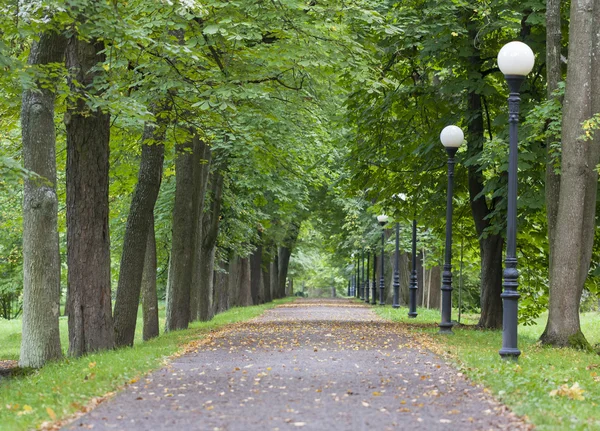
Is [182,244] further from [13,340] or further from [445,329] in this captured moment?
[13,340]

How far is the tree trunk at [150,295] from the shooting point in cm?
1983

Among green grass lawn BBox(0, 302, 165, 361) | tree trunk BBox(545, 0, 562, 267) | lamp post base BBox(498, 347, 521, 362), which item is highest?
tree trunk BBox(545, 0, 562, 267)

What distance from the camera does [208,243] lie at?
26875 mm

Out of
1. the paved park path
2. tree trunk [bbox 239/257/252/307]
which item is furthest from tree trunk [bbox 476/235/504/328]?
tree trunk [bbox 239/257/252/307]

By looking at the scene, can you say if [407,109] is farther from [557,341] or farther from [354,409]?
[354,409]

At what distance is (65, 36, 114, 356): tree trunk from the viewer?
14133mm

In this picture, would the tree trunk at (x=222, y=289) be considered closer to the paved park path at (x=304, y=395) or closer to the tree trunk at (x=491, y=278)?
the tree trunk at (x=491, y=278)

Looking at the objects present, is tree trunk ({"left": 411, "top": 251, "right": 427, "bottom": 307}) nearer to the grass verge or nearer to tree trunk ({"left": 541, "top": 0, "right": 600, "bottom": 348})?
tree trunk ({"left": 541, "top": 0, "right": 600, "bottom": 348})

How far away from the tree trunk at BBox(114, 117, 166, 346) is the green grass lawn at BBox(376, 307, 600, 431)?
220 inches

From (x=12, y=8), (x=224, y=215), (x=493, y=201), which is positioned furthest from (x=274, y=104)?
(x=224, y=215)

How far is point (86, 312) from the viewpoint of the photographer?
14383 millimetres

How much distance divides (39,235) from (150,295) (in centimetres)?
723

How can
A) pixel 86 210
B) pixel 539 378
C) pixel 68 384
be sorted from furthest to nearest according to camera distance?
pixel 86 210 < pixel 539 378 < pixel 68 384

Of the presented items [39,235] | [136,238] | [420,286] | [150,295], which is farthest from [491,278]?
[420,286]
